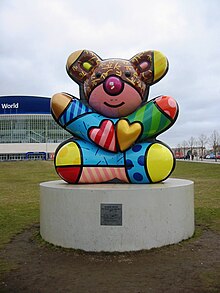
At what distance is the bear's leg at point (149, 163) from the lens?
289 inches

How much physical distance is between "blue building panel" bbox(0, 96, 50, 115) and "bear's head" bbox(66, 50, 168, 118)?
62.1m

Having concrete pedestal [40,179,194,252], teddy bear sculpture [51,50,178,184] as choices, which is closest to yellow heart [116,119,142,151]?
teddy bear sculpture [51,50,178,184]

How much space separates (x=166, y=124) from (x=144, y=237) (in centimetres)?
243

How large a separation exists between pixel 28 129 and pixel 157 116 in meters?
65.5

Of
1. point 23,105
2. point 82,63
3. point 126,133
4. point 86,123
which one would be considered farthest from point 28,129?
point 126,133

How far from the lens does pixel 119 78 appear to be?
754cm

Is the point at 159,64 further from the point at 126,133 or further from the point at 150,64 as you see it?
the point at 126,133

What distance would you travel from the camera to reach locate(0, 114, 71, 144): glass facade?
2741 inches

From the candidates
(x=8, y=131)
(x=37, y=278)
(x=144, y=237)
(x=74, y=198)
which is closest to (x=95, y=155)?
(x=74, y=198)

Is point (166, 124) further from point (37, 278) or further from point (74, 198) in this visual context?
point (37, 278)

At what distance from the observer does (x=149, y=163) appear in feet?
24.1

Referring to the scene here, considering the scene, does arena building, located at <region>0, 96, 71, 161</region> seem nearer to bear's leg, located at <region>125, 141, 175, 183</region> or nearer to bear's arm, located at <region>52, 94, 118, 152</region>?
bear's arm, located at <region>52, 94, 118, 152</region>

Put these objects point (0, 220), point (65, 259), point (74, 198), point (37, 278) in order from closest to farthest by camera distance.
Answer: point (37, 278)
point (65, 259)
point (74, 198)
point (0, 220)

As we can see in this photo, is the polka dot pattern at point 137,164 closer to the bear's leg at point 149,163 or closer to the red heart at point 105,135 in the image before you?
the bear's leg at point 149,163
